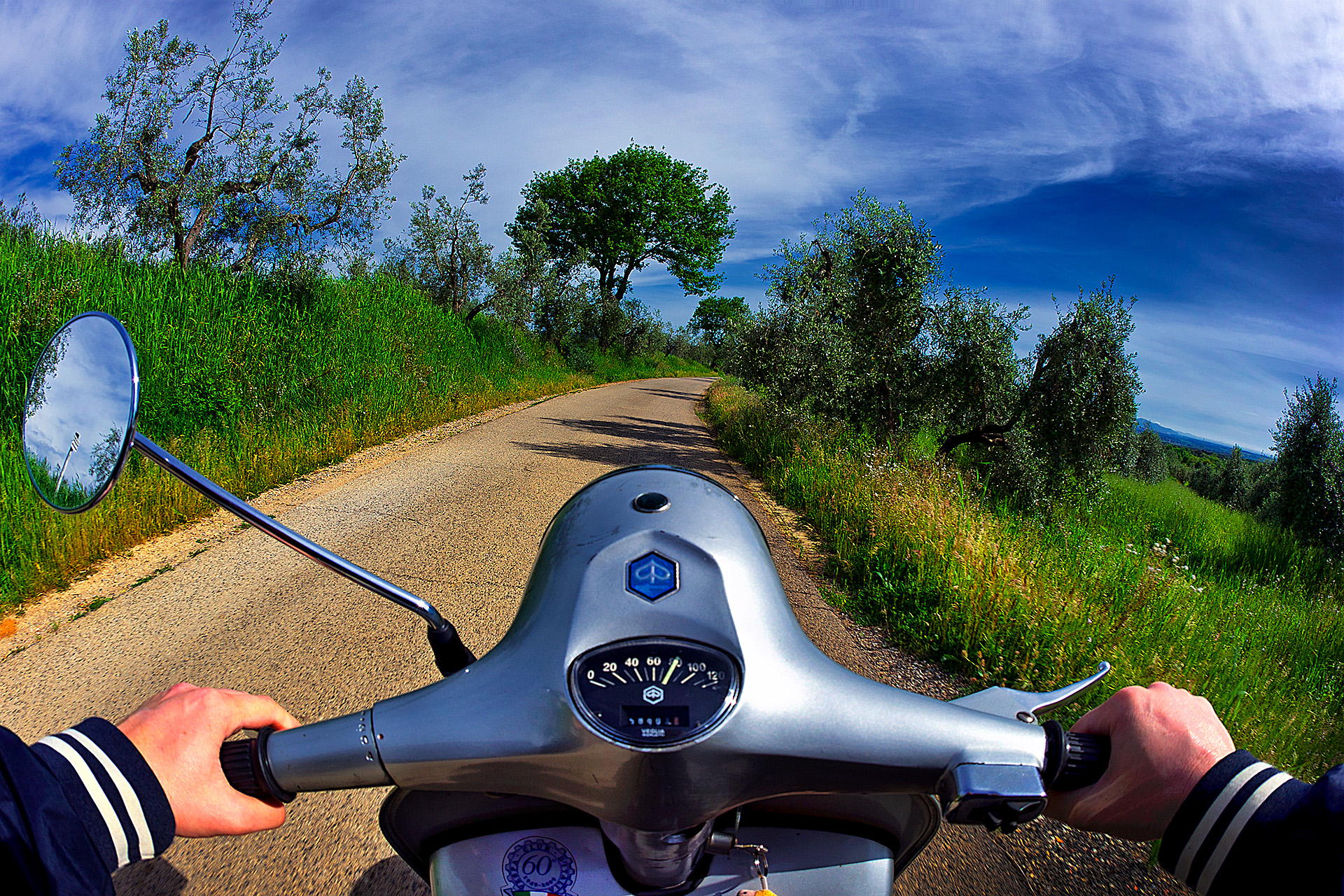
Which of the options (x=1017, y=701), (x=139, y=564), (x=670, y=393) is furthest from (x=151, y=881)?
(x=670, y=393)

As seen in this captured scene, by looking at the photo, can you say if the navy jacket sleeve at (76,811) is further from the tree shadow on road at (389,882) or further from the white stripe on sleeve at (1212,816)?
the tree shadow on road at (389,882)

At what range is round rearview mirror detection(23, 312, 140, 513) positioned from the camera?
113 cm

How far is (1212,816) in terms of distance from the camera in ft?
2.46

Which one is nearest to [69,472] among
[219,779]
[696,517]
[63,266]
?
[219,779]

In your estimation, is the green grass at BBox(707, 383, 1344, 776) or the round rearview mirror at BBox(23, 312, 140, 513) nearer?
the round rearview mirror at BBox(23, 312, 140, 513)

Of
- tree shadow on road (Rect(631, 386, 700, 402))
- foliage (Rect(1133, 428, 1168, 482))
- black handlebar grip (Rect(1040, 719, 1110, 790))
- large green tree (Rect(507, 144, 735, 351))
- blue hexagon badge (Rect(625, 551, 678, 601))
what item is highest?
large green tree (Rect(507, 144, 735, 351))

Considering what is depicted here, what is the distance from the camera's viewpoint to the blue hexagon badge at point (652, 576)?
33.5 inches

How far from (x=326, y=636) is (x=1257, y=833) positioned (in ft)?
12.9

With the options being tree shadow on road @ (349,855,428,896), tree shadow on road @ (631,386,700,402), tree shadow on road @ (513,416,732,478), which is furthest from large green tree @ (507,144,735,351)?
tree shadow on road @ (349,855,428,896)

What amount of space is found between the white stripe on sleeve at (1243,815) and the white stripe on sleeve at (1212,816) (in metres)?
0.01

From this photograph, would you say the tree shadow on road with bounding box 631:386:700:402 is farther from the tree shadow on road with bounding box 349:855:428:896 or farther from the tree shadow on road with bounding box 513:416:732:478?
the tree shadow on road with bounding box 349:855:428:896

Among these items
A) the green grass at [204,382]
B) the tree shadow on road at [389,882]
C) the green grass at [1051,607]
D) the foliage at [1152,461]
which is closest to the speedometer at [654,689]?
the tree shadow on road at [389,882]

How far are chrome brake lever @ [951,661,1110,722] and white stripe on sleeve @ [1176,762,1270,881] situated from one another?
0.19m

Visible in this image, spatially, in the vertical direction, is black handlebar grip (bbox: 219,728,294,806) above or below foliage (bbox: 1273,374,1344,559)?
below
